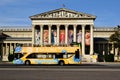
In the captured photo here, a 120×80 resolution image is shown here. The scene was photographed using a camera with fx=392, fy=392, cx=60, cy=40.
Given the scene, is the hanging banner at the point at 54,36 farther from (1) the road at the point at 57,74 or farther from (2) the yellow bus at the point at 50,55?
(1) the road at the point at 57,74

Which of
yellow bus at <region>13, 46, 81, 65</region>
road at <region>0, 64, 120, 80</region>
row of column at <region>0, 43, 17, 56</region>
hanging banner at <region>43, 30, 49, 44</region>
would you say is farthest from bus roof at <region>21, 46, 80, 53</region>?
row of column at <region>0, 43, 17, 56</region>

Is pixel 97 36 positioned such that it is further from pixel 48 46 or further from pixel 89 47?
pixel 48 46

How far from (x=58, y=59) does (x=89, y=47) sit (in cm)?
7166

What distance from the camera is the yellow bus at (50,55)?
70812mm

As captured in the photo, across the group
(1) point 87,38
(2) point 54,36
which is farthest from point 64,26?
(1) point 87,38

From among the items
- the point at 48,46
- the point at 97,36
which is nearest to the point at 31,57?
the point at 48,46

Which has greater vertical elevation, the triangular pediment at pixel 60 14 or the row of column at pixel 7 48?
the triangular pediment at pixel 60 14

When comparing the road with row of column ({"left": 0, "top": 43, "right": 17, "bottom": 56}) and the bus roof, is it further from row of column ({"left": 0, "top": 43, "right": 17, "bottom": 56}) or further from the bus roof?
row of column ({"left": 0, "top": 43, "right": 17, "bottom": 56})

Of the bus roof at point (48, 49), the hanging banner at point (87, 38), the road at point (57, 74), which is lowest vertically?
the road at point (57, 74)

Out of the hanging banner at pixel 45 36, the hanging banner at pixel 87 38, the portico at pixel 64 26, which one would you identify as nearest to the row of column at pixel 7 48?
the hanging banner at pixel 45 36

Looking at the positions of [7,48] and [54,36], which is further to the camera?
[7,48]

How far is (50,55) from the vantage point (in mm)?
72188

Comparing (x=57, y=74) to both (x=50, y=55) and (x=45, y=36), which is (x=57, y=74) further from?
(x=45, y=36)

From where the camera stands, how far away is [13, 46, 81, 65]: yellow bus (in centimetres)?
7081
